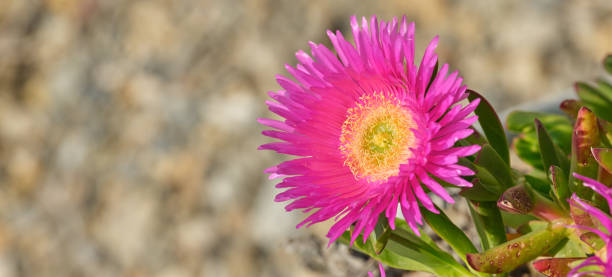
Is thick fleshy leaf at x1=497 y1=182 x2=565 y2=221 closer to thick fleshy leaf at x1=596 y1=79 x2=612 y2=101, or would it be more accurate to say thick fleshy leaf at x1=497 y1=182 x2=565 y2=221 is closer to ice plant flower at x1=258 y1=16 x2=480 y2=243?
ice plant flower at x1=258 y1=16 x2=480 y2=243

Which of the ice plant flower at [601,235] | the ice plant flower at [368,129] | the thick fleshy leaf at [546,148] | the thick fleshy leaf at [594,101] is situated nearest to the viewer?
the ice plant flower at [601,235]

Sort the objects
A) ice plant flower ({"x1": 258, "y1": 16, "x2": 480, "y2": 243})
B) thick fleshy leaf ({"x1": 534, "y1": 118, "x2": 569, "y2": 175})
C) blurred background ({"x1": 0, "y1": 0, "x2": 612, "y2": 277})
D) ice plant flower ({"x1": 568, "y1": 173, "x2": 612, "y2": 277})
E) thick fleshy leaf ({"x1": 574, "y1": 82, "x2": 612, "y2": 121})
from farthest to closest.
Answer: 1. blurred background ({"x1": 0, "y1": 0, "x2": 612, "y2": 277})
2. thick fleshy leaf ({"x1": 574, "y1": 82, "x2": 612, "y2": 121})
3. thick fleshy leaf ({"x1": 534, "y1": 118, "x2": 569, "y2": 175})
4. ice plant flower ({"x1": 258, "y1": 16, "x2": 480, "y2": 243})
5. ice plant flower ({"x1": 568, "y1": 173, "x2": 612, "y2": 277})

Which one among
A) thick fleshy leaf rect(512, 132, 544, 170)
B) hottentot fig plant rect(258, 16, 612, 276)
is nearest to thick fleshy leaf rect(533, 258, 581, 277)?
A: hottentot fig plant rect(258, 16, 612, 276)

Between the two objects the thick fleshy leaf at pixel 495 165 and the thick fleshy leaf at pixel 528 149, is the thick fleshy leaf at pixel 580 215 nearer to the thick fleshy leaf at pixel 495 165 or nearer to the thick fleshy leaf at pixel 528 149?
the thick fleshy leaf at pixel 495 165

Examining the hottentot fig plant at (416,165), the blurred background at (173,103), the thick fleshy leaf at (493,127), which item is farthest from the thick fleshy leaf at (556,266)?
the blurred background at (173,103)

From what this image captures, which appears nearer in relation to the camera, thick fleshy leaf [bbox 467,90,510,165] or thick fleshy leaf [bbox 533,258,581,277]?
thick fleshy leaf [bbox 533,258,581,277]

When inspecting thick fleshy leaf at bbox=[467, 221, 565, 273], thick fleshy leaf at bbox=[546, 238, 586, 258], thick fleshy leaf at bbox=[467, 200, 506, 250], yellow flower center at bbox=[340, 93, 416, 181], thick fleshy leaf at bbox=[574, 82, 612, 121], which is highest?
yellow flower center at bbox=[340, 93, 416, 181]

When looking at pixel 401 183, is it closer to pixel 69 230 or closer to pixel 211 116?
pixel 211 116

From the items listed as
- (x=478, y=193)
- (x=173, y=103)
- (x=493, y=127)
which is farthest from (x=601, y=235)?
(x=173, y=103)
